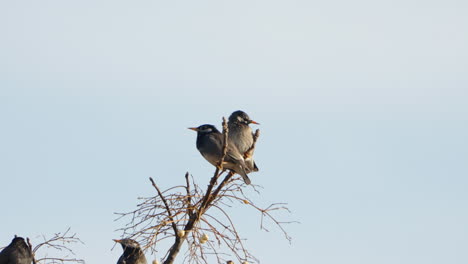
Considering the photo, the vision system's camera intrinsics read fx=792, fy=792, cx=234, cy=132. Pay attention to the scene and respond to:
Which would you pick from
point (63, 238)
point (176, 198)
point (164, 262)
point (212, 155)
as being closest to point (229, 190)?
point (176, 198)

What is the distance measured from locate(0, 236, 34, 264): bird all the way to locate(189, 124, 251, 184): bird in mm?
2574

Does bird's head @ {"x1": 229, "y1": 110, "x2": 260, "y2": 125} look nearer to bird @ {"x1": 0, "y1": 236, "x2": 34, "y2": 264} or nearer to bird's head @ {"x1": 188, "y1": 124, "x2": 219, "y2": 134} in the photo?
bird's head @ {"x1": 188, "y1": 124, "x2": 219, "y2": 134}

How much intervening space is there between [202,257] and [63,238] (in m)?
1.56

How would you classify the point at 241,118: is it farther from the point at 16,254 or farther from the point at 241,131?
the point at 16,254

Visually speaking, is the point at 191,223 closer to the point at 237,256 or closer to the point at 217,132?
the point at 237,256

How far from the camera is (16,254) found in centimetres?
983

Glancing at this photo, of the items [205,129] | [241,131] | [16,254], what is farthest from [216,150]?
[16,254]

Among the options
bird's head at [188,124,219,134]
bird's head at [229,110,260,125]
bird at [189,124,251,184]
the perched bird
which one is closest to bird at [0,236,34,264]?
bird at [189,124,251,184]

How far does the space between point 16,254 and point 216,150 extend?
281 cm

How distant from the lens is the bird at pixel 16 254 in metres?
9.80

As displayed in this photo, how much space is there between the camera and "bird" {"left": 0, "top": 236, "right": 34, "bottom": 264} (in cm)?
980

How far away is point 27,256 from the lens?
32.3 feet

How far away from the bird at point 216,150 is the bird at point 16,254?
2.57 metres

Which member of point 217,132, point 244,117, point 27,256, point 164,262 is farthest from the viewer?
point 244,117
